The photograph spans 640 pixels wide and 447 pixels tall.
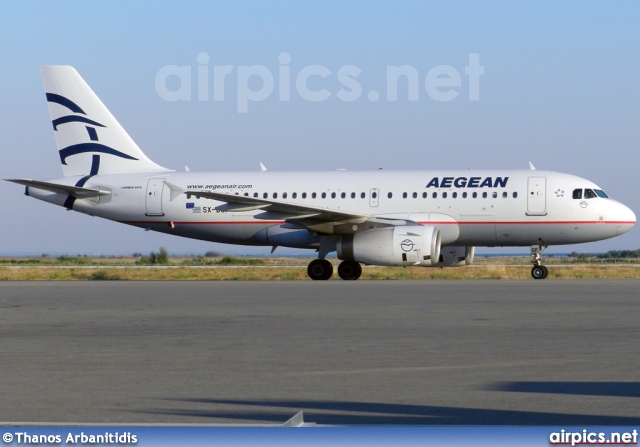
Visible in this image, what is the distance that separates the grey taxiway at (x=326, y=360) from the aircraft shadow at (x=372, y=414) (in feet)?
0.05

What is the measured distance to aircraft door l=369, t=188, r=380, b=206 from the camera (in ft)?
98.9

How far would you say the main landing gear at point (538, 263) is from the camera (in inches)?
1158

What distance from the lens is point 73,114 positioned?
33219 millimetres

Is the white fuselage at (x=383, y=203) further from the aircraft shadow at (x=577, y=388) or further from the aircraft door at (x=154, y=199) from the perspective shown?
the aircraft shadow at (x=577, y=388)

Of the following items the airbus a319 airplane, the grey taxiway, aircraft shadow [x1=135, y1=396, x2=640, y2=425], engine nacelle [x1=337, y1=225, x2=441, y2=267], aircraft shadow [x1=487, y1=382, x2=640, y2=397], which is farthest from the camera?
the airbus a319 airplane

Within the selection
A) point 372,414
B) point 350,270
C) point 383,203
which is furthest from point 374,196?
point 372,414

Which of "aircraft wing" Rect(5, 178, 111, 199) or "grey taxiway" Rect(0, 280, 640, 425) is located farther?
"aircraft wing" Rect(5, 178, 111, 199)

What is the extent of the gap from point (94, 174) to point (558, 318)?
21.0m

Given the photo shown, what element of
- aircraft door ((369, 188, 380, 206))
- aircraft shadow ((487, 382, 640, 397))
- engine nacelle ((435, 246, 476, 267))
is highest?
aircraft door ((369, 188, 380, 206))

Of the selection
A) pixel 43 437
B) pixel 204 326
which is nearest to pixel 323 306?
pixel 204 326

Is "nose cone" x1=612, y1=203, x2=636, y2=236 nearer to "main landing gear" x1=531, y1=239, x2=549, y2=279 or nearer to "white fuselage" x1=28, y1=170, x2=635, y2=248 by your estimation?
"white fuselage" x1=28, y1=170, x2=635, y2=248

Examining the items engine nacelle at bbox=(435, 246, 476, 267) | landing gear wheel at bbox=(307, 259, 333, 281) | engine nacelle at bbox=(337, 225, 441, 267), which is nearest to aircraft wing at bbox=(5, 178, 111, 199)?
landing gear wheel at bbox=(307, 259, 333, 281)

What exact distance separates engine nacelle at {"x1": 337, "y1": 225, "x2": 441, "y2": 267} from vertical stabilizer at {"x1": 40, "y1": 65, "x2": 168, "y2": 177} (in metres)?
8.76

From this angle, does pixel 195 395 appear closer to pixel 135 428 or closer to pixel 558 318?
pixel 135 428
